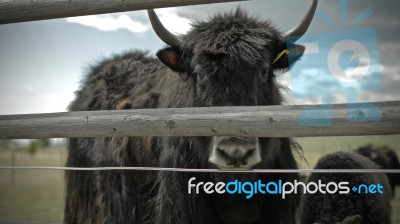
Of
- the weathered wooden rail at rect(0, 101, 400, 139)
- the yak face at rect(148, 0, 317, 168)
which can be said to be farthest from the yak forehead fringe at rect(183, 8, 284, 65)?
the weathered wooden rail at rect(0, 101, 400, 139)

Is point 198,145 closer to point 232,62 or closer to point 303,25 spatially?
point 232,62

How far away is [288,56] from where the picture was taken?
3.86 meters

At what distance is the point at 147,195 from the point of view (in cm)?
425

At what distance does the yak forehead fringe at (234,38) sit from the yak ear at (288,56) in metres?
0.10

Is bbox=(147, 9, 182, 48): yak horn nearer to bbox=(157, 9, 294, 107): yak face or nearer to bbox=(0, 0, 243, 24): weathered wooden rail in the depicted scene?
bbox=(157, 9, 294, 107): yak face

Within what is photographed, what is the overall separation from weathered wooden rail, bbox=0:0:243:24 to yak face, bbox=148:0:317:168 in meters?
0.47

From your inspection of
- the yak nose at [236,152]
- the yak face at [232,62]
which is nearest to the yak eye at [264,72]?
the yak face at [232,62]

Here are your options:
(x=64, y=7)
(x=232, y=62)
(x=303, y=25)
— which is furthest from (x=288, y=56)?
(x=64, y=7)

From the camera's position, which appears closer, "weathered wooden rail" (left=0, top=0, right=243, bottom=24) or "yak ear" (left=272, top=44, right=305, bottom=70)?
"weathered wooden rail" (left=0, top=0, right=243, bottom=24)

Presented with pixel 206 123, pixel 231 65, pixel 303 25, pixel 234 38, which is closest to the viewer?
pixel 206 123

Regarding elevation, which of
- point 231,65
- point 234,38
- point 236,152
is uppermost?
point 234,38

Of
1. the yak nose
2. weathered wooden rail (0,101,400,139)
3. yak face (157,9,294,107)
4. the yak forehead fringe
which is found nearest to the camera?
weathered wooden rail (0,101,400,139)

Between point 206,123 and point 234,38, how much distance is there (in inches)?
39.1

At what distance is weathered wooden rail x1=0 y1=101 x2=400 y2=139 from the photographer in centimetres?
252
